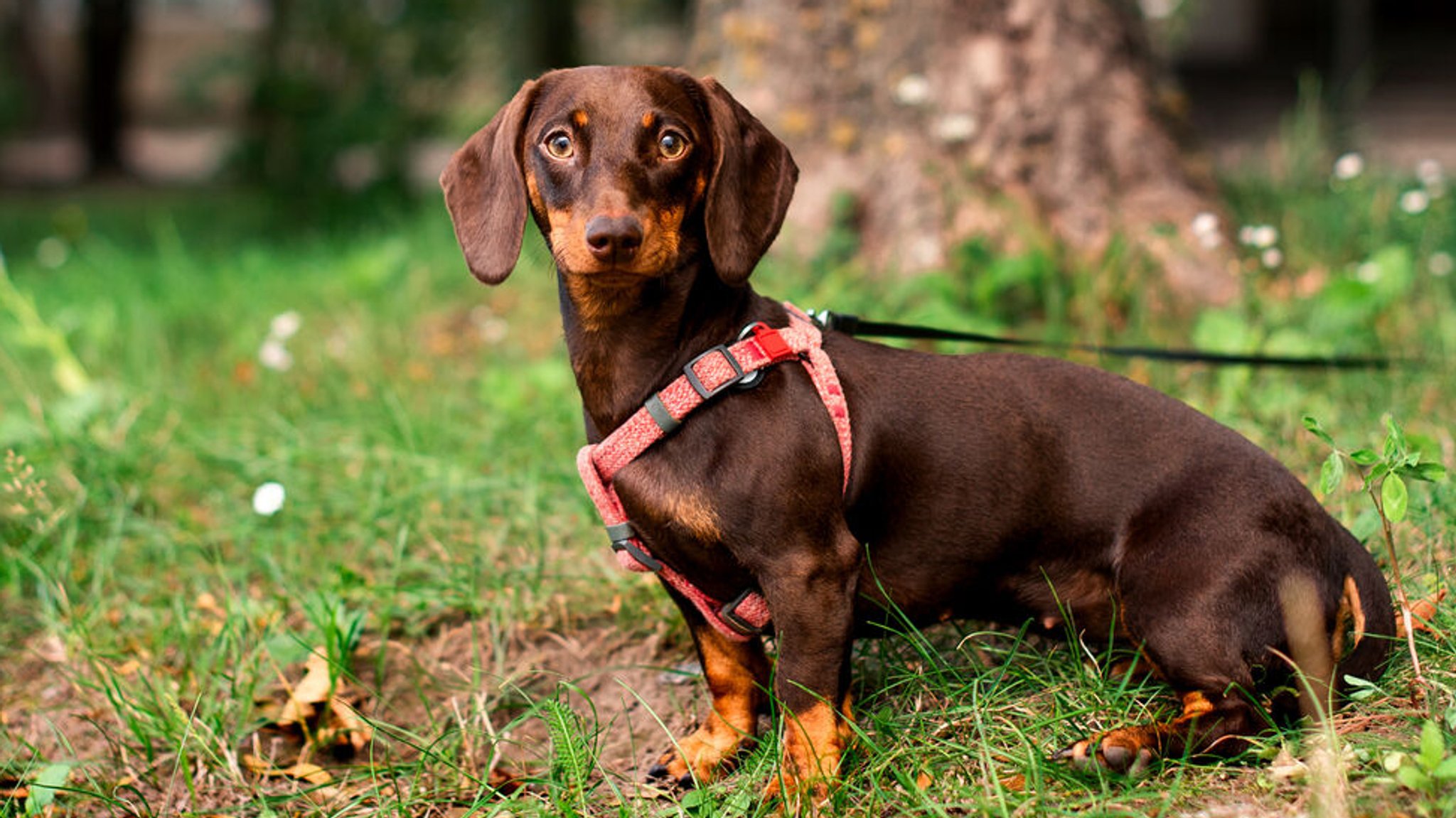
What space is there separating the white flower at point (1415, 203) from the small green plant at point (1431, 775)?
2.73 meters

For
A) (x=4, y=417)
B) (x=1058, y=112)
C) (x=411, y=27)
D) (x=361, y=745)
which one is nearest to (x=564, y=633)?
(x=361, y=745)

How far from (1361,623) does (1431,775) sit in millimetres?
415

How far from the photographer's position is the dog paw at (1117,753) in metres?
2.07

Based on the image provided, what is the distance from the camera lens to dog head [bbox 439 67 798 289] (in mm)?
2070

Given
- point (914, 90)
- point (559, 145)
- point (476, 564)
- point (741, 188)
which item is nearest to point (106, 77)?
point (914, 90)

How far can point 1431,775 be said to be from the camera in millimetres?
1819

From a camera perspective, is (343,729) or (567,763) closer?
(567,763)

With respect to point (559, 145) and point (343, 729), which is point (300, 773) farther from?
point (559, 145)

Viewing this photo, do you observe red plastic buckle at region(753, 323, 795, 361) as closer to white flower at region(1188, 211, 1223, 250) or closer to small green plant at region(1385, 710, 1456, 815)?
small green plant at region(1385, 710, 1456, 815)

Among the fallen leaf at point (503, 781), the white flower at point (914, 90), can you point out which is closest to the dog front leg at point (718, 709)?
the fallen leaf at point (503, 781)

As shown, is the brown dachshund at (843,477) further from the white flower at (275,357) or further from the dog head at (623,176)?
the white flower at (275,357)

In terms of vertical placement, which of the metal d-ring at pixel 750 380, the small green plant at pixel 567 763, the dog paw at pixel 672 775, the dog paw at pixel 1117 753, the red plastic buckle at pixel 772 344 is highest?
the red plastic buckle at pixel 772 344

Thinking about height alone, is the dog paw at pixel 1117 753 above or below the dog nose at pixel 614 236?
below

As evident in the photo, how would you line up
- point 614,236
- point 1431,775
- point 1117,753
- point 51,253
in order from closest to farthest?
1. point 1431,775
2. point 614,236
3. point 1117,753
4. point 51,253
